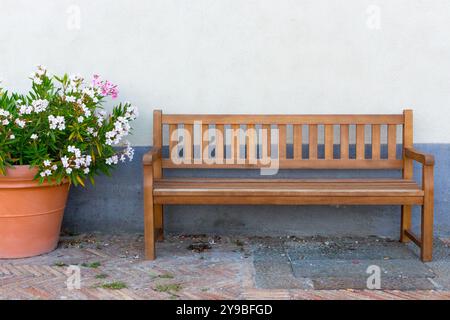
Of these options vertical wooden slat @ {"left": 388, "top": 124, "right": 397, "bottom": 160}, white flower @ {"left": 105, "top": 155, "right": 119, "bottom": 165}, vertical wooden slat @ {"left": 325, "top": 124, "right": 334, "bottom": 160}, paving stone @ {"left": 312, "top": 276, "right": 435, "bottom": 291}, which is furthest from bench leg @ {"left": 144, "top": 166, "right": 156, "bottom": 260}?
vertical wooden slat @ {"left": 388, "top": 124, "right": 397, "bottom": 160}

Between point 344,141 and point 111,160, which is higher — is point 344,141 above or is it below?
above

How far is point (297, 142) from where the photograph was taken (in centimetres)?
496

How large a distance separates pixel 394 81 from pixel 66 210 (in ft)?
9.37

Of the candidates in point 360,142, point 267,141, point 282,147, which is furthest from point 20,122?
point 360,142

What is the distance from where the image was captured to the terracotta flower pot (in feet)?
14.4

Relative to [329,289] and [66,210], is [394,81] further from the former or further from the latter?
[66,210]

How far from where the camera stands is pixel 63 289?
154 inches

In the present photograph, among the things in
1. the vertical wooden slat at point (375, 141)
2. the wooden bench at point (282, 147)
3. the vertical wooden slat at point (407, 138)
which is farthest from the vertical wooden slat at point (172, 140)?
the vertical wooden slat at point (407, 138)

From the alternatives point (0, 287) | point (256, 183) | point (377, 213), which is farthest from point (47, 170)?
point (377, 213)

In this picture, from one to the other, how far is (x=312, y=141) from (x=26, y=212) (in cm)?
218

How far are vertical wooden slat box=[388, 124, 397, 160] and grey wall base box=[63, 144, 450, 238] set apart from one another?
0.25 meters

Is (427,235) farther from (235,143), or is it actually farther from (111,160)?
(111,160)

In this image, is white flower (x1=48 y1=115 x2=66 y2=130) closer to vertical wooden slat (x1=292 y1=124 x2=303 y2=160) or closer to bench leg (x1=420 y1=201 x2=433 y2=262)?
vertical wooden slat (x1=292 y1=124 x2=303 y2=160)

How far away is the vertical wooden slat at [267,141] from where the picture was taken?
499 centimetres
